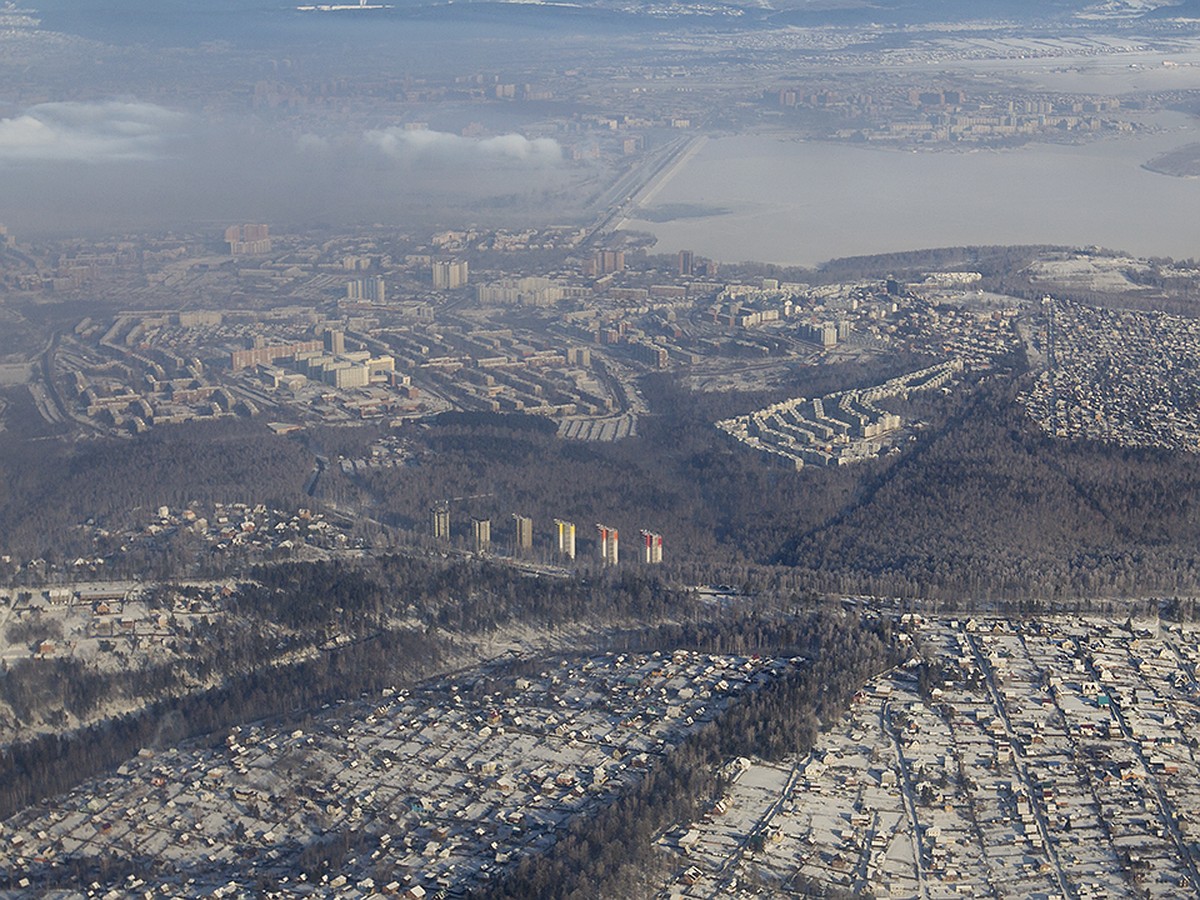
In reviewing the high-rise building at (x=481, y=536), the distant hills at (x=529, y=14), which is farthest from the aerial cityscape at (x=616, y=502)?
the distant hills at (x=529, y=14)

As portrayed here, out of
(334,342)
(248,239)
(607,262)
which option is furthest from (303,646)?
(248,239)

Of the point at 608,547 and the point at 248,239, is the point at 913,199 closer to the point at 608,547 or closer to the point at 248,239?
the point at 248,239

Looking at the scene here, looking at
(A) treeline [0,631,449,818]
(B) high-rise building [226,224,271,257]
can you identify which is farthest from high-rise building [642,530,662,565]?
(B) high-rise building [226,224,271,257]

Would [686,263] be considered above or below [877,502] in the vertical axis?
above

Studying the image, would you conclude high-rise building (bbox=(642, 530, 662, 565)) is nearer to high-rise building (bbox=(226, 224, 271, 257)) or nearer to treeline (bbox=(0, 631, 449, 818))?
treeline (bbox=(0, 631, 449, 818))

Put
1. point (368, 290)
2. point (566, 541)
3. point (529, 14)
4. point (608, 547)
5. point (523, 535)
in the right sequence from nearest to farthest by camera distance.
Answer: point (608, 547) → point (566, 541) → point (523, 535) → point (368, 290) → point (529, 14)

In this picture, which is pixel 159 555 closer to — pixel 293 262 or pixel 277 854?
pixel 277 854
